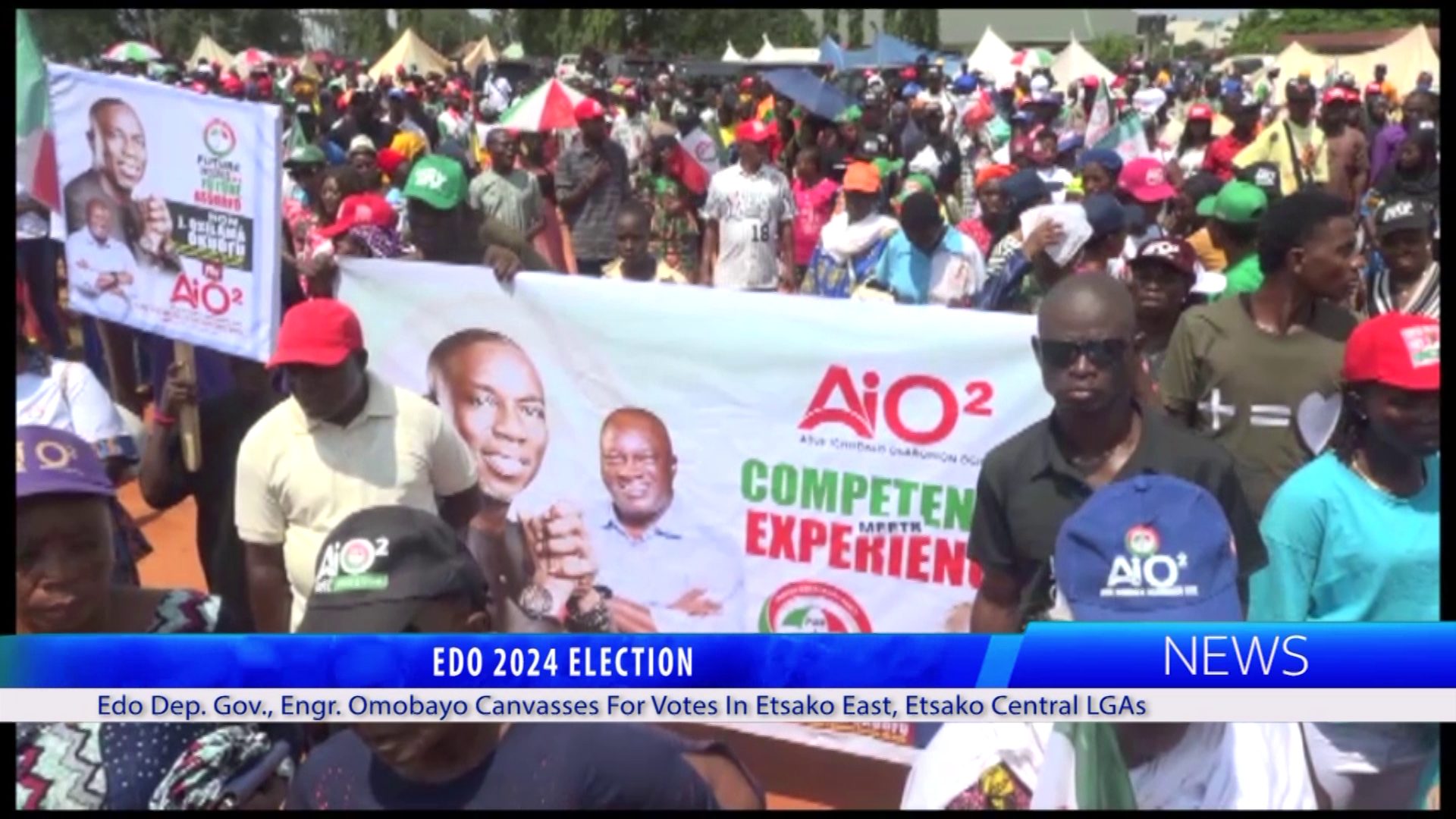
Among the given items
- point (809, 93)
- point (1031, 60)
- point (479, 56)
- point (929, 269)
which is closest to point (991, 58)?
point (1031, 60)

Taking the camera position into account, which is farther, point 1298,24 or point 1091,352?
point 1298,24

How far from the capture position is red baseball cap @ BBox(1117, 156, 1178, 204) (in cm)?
791

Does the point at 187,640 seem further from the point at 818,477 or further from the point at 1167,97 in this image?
the point at 1167,97

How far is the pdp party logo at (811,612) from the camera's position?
4902 millimetres

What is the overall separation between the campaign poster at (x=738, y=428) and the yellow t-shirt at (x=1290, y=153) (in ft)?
26.6

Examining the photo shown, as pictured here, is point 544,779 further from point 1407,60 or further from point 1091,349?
point 1407,60

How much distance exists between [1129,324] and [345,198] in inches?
177

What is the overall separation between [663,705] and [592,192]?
6.71 meters

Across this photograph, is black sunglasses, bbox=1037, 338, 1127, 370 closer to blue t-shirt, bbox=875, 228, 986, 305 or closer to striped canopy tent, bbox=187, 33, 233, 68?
A: blue t-shirt, bbox=875, 228, 986, 305

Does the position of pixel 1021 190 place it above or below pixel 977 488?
above

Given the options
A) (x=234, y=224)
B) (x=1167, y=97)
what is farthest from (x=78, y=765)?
(x=1167, y=97)

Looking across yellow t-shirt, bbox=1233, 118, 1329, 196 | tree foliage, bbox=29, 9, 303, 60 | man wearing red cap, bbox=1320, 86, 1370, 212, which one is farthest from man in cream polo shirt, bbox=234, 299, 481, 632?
tree foliage, bbox=29, 9, 303, 60

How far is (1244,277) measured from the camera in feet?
18.5

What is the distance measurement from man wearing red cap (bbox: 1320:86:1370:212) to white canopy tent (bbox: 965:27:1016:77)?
18.0 metres
